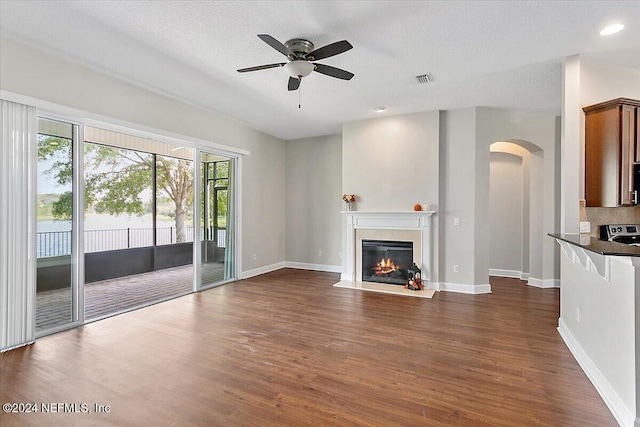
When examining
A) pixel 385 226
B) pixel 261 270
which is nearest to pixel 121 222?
pixel 261 270

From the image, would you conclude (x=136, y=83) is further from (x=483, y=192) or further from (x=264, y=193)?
(x=483, y=192)

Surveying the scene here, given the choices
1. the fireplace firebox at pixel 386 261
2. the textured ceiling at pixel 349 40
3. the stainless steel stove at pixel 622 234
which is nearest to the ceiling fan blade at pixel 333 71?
the textured ceiling at pixel 349 40

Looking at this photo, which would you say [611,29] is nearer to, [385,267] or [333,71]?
[333,71]

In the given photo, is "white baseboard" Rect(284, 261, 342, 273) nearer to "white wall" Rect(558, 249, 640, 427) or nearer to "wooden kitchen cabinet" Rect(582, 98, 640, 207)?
"white wall" Rect(558, 249, 640, 427)

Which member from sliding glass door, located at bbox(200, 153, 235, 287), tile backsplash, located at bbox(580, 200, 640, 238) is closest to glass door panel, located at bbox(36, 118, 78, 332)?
sliding glass door, located at bbox(200, 153, 235, 287)

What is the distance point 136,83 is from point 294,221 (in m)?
4.23

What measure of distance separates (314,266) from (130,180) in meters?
4.88

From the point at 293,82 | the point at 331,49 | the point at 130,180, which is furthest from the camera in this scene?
the point at 130,180

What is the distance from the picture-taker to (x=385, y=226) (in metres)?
5.71

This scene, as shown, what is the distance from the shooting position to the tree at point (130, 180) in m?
7.04

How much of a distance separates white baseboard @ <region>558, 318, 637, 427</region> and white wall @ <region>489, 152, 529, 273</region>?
3.28 metres

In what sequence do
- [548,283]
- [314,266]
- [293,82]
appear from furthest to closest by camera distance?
[314,266]
[548,283]
[293,82]

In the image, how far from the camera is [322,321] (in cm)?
383

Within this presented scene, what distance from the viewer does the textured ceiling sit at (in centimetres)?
260
